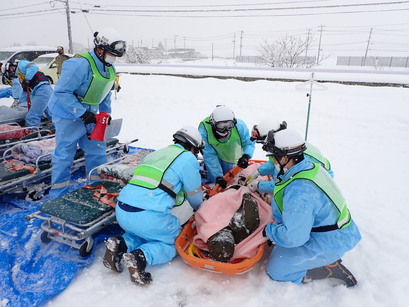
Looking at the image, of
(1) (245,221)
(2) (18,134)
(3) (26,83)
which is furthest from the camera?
(3) (26,83)

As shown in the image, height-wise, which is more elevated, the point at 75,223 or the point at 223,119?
the point at 223,119

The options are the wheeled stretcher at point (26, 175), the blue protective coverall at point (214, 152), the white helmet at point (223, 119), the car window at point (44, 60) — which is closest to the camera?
the wheeled stretcher at point (26, 175)

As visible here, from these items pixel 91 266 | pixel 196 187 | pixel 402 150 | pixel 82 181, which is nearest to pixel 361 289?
pixel 196 187

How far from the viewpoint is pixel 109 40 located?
135 inches

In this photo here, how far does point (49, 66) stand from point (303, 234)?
13358 mm

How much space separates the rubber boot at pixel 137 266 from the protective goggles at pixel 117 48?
2345mm

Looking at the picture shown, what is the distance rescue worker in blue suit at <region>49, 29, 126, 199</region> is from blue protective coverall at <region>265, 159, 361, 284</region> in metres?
2.53

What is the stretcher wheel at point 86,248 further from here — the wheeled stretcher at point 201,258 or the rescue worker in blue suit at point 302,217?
the rescue worker in blue suit at point 302,217

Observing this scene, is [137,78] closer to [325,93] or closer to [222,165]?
[325,93]

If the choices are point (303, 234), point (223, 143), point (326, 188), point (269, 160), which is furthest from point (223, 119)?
point (303, 234)

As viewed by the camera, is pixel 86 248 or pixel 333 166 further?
pixel 333 166

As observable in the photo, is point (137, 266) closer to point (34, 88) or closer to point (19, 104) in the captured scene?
point (34, 88)

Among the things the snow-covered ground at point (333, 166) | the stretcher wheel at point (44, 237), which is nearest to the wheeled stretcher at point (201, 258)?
the snow-covered ground at point (333, 166)

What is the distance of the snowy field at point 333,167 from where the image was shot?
2.40 m
